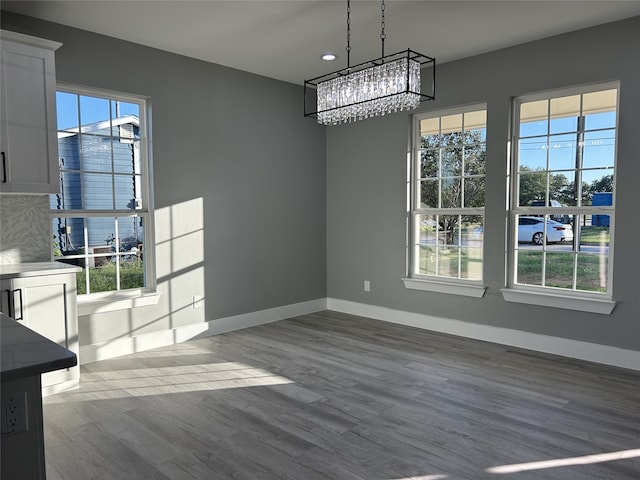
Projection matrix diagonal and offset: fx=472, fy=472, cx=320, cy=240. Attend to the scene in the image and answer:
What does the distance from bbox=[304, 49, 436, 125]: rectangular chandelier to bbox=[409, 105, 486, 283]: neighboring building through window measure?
1.88m

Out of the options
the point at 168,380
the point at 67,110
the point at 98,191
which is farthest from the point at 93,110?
the point at 168,380

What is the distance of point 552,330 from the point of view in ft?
14.0

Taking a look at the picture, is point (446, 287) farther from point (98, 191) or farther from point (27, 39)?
point (27, 39)

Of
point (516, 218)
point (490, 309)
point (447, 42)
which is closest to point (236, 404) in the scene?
point (490, 309)

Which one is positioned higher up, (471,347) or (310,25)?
(310,25)

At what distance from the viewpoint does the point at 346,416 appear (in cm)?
302

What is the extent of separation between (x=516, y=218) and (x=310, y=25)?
259 centimetres

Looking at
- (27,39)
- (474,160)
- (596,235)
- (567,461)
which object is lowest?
(567,461)

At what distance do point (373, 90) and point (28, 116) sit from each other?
2.43 meters

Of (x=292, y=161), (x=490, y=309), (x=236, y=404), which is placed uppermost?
(x=292, y=161)

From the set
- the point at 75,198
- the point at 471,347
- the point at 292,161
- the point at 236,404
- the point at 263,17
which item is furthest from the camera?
the point at 292,161

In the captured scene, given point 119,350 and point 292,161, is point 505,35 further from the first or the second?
point 119,350

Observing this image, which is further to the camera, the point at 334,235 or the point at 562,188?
the point at 334,235

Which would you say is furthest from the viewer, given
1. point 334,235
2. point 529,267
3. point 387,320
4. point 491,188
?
point 334,235
